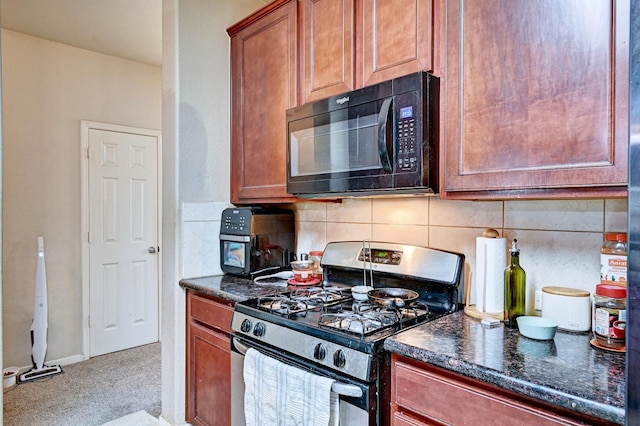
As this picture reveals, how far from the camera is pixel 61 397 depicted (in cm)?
264

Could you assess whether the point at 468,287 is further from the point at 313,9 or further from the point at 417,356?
the point at 313,9

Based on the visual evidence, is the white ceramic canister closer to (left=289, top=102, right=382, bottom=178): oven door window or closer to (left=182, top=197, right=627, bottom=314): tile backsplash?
(left=182, top=197, right=627, bottom=314): tile backsplash

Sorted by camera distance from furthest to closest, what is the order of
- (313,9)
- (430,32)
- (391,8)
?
(313,9) < (391,8) < (430,32)

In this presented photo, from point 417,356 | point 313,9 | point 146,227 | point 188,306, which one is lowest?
point 188,306

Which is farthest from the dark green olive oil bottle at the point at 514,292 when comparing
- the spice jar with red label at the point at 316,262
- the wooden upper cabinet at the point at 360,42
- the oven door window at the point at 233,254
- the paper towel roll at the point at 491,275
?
the oven door window at the point at 233,254

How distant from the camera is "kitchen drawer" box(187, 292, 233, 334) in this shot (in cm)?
185

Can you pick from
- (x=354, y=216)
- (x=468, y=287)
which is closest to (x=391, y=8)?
(x=354, y=216)

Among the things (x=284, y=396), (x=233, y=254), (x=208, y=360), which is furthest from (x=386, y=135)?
(x=208, y=360)

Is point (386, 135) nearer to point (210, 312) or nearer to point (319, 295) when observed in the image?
point (319, 295)

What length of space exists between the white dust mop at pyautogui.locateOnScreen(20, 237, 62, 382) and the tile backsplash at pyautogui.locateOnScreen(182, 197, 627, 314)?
5.32 ft

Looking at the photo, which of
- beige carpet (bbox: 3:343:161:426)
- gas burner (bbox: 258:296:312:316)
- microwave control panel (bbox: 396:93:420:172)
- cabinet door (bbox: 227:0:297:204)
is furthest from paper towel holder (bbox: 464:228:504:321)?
beige carpet (bbox: 3:343:161:426)

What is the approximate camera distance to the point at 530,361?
1.01 metres

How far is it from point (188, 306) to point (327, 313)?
3.36 ft

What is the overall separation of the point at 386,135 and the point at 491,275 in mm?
641
